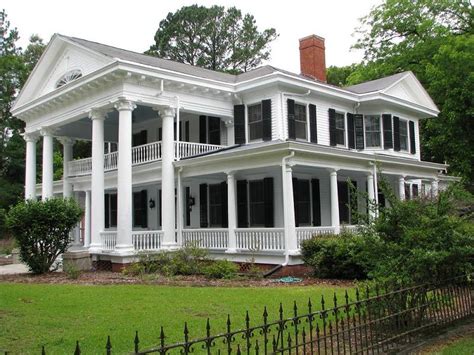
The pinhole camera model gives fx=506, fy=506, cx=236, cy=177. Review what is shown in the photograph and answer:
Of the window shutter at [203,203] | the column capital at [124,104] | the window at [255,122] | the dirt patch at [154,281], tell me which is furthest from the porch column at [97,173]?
the window at [255,122]

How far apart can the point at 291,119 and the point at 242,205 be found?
3.94 m

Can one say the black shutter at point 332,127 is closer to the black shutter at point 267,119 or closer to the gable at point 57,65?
the black shutter at point 267,119

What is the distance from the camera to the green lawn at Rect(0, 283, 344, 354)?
24.2 ft

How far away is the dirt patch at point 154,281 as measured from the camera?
13711 mm

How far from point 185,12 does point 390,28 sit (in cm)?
2381

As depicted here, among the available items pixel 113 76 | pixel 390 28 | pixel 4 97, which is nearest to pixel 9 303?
pixel 113 76

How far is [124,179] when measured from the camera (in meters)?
18.3

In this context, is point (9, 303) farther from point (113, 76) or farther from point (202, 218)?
point (202, 218)

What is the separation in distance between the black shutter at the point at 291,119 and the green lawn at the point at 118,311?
8483mm

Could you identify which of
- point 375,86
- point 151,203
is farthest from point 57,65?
point 375,86

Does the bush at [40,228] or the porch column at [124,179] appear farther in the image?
the porch column at [124,179]

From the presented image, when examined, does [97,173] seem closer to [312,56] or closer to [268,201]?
[268,201]

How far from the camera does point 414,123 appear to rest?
26.1 m

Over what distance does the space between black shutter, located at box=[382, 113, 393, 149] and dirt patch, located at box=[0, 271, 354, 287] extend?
11.1 metres
